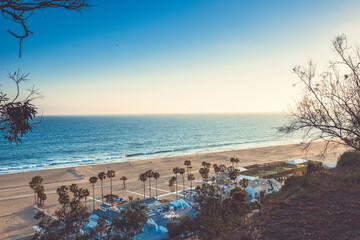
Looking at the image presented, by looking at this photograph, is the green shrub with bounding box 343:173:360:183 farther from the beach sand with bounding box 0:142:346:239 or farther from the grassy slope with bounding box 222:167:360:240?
the beach sand with bounding box 0:142:346:239

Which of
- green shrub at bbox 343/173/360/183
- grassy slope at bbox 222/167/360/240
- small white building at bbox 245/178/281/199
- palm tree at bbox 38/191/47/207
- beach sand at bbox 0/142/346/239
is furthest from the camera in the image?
palm tree at bbox 38/191/47/207

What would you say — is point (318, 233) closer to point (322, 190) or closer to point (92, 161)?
point (322, 190)

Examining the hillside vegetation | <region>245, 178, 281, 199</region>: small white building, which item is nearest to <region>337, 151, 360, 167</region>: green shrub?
the hillside vegetation

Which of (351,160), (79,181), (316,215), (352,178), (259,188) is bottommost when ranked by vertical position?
(79,181)

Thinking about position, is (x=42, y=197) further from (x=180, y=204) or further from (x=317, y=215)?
(x=317, y=215)

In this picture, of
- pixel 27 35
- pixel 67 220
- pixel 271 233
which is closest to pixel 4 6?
pixel 27 35

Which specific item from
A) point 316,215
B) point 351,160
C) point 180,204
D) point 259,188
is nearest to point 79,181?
point 180,204

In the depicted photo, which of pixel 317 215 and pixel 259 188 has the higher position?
pixel 317 215
